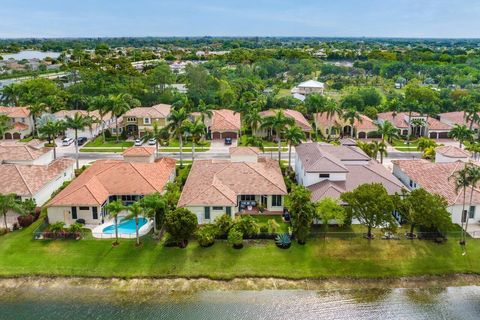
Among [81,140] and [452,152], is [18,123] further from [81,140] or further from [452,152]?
[452,152]

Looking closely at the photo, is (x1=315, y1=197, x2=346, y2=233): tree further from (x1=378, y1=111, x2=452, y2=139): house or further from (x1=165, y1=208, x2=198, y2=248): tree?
(x1=378, y1=111, x2=452, y2=139): house

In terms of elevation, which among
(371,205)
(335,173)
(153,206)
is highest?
(335,173)

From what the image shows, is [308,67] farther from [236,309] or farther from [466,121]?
[236,309]

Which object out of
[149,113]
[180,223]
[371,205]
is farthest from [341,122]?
[180,223]

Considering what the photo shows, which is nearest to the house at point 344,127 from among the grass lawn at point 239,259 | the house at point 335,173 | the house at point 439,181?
the house at point 439,181

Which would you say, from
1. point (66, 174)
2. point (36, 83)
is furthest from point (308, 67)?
point (66, 174)

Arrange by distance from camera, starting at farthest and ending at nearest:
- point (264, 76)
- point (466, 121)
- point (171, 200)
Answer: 1. point (264, 76)
2. point (466, 121)
3. point (171, 200)

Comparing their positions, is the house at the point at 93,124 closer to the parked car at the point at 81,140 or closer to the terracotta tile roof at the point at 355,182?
the parked car at the point at 81,140
